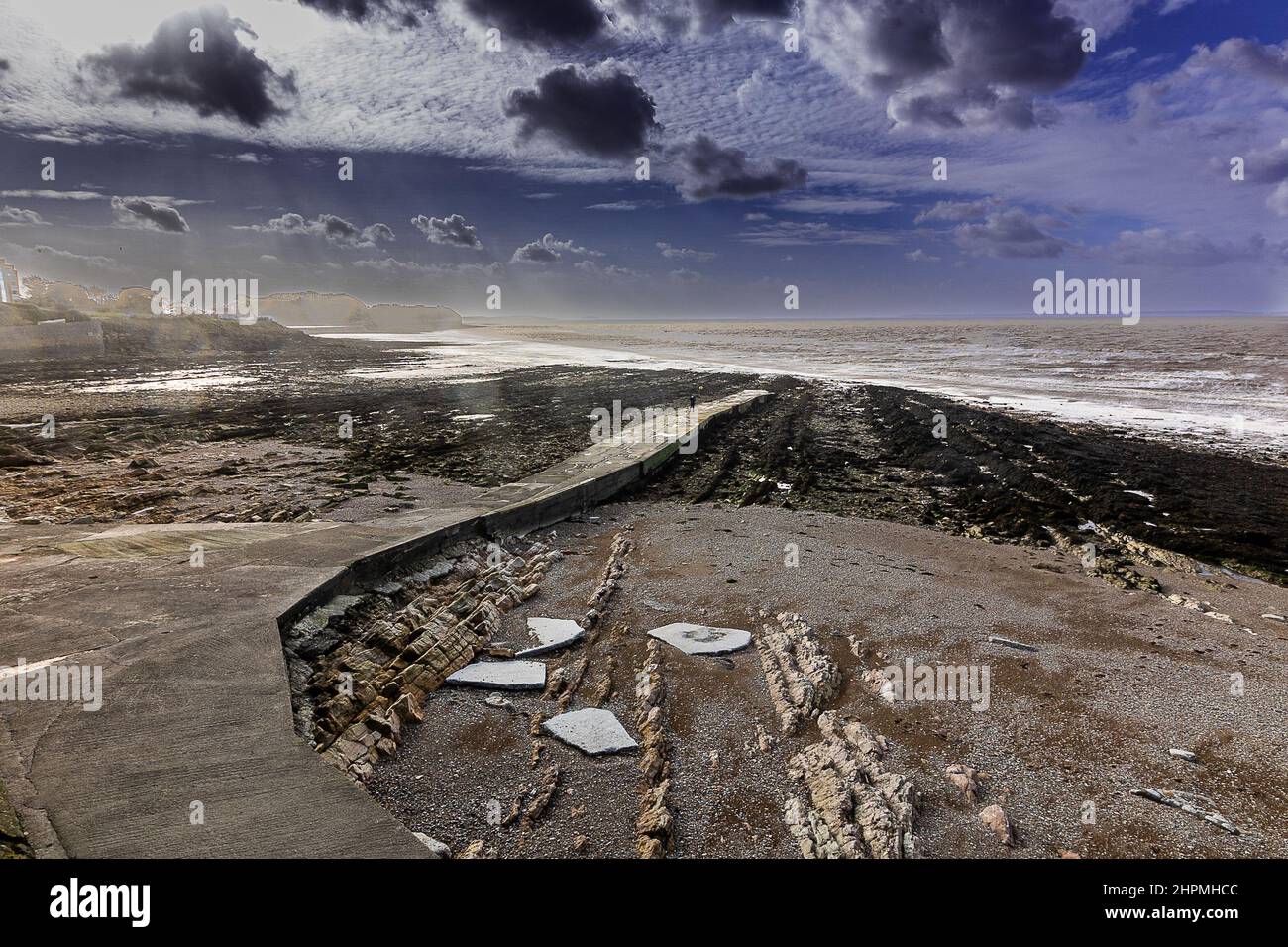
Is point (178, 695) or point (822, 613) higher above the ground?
point (178, 695)

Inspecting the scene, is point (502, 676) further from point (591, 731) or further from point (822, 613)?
point (822, 613)

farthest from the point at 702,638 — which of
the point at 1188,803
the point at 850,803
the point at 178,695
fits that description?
the point at 178,695

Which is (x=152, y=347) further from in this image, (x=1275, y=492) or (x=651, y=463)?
(x=1275, y=492)

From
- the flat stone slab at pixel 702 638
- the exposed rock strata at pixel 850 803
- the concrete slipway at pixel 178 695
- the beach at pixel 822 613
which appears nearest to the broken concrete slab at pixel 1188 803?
the beach at pixel 822 613

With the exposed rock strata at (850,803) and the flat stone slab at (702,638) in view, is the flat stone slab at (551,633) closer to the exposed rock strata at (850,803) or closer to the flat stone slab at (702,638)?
the flat stone slab at (702,638)

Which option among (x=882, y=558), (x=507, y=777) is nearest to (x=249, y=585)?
(x=507, y=777)

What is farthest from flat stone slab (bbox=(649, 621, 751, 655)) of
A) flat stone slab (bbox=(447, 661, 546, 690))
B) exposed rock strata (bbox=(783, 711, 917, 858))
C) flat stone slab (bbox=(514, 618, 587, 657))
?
exposed rock strata (bbox=(783, 711, 917, 858))

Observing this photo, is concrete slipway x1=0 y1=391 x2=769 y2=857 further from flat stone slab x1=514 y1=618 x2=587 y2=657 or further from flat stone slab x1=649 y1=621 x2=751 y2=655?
flat stone slab x1=649 y1=621 x2=751 y2=655
